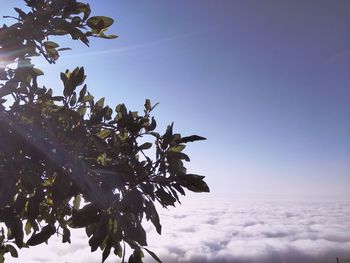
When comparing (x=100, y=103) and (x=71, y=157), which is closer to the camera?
(x=71, y=157)

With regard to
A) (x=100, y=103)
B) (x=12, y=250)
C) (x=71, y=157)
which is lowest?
(x=12, y=250)

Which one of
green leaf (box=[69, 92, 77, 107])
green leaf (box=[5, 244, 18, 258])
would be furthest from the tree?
green leaf (box=[5, 244, 18, 258])

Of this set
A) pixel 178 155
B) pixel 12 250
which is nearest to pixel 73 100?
pixel 178 155

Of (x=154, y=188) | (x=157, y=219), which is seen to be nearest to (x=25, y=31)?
(x=154, y=188)

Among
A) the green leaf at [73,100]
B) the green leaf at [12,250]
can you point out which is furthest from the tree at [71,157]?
the green leaf at [12,250]

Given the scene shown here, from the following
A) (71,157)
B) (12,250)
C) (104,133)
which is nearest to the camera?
(71,157)

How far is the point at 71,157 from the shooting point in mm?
3395

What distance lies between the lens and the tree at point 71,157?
9.86 feet

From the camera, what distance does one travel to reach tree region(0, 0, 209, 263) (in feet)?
9.86

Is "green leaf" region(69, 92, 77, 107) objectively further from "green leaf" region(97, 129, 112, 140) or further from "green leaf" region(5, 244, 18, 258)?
"green leaf" region(5, 244, 18, 258)

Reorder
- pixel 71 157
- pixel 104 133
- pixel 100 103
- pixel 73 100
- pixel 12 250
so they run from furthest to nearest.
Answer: pixel 12 250 → pixel 100 103 → pixel 104 133 → pixel 73 100 → pixel 71 157

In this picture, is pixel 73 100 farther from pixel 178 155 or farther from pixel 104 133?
pixel 178 155

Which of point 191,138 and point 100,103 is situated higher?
point 100,103

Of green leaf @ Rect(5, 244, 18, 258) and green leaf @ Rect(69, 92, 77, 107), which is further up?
green leaf @ Rect(69, 92, 77, 107)
